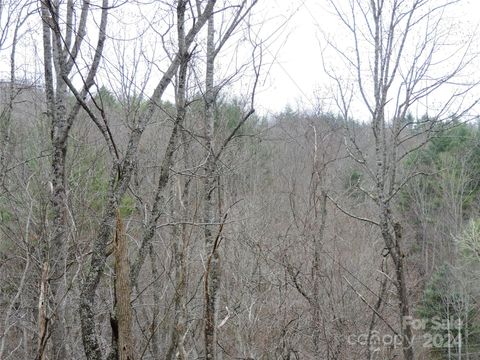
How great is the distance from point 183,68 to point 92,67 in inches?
29.2

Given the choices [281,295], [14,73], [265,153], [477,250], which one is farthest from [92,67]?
[477,250]

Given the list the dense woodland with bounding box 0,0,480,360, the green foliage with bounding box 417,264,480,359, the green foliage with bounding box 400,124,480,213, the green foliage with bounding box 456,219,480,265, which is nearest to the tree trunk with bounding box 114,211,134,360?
the dense woodland with bounding box 0,0,480,360

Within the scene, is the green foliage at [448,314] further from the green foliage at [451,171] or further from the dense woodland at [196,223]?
the green foliage at [451,171]

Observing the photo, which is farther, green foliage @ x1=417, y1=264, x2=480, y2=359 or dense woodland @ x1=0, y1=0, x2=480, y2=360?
green foliage @ x1=417, y1=264, x2=480, y2=359

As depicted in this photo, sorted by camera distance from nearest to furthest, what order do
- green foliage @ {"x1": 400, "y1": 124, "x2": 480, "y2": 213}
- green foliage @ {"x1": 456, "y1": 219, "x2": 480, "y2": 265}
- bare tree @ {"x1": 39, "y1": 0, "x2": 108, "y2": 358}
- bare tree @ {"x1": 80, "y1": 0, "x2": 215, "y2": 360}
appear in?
bare tree @ {"x1": 80, "y1": 0, "x2": 215, "y2": 360} → bare tree @ {"x1": 39, "y1": 0, "x2": 108, "y2": 358} → green foliage @ {"x1": 456, "y1": 219, "x2": 480, "y2": 265} → green foliage @ {"x1": 400, "y1": 124, "x2": 480, "y2": 213}

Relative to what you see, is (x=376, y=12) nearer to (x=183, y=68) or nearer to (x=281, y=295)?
(x=183, y=68)

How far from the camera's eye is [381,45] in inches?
208

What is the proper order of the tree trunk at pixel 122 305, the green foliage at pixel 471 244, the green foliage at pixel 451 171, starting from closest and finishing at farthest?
the tree trunk at pixel 122 305 → the green foliage at pixel 471 244 → the green foliage at pixel 451 171

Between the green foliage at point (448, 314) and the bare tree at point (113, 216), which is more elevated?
the bare tree at point (113, 216)

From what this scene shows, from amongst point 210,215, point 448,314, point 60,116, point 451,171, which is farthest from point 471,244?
point 60,116

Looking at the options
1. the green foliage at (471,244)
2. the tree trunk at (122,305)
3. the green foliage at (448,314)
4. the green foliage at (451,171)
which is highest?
the green foliage at (451,171)

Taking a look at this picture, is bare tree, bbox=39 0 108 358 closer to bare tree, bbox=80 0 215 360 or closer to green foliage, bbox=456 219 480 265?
bare tree, bbox=80 0 215 360

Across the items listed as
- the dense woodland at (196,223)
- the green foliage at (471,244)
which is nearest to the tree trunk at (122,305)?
the dense woodland at (196,223)

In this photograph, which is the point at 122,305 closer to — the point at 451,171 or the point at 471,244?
the point at 471,244
